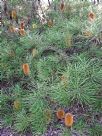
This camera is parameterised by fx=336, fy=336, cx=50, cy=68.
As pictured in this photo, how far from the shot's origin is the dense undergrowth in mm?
2543

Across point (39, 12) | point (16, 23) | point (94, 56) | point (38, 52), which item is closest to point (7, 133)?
point (38, 52)

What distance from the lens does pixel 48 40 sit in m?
3.27

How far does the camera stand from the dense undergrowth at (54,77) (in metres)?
2.54

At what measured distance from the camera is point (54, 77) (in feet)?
9.30

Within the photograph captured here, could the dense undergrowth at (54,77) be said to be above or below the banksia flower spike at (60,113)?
above

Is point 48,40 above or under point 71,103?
above

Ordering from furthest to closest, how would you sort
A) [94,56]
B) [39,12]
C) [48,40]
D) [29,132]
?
[39,12], [48,40], [94,56], [29,132]

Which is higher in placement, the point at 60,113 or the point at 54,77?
the point at 54,77

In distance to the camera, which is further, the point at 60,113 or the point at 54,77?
the point at 54,77

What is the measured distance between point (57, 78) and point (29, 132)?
19.5 inches

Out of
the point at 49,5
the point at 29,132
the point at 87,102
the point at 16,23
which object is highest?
the point at 49,5

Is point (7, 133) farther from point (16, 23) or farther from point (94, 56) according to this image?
point (16, 23)

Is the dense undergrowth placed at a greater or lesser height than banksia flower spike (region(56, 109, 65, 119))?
greater

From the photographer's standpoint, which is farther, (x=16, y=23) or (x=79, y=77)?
(x=16, y=23)
